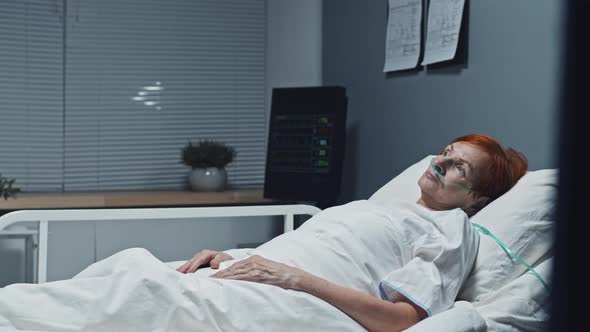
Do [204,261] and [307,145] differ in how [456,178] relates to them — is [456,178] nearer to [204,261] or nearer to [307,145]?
[204,261]

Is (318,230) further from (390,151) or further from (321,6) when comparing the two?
(321,6)

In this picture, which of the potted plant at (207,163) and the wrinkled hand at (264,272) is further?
the potted plant at (207,163)

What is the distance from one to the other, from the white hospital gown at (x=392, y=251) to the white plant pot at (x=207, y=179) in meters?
1.78

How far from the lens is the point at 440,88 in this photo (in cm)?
243

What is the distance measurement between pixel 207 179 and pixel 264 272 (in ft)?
6.62

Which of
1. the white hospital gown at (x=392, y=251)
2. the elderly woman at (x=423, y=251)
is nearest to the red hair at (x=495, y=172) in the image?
the elderly woman at (x=423, y=251)

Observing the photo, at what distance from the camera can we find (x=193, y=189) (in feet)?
11.2

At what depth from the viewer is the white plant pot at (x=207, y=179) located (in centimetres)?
338

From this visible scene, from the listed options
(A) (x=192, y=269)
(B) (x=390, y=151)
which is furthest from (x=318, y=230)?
(B) (x=390, y=151)

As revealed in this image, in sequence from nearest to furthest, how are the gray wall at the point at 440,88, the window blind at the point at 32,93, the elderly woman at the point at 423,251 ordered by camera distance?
the elderly woman at the point at 423,251 < the gray wall at the point at 440,88 < the window blind at the point at 32,93

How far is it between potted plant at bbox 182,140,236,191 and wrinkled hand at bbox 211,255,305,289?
192cm

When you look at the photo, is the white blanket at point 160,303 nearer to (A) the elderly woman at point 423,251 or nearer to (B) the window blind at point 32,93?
(A) the elderly woman at point 423,251

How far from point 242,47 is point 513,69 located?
1933mm

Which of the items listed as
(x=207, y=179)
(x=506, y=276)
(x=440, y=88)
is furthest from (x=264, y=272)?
(x=207, y=179)
